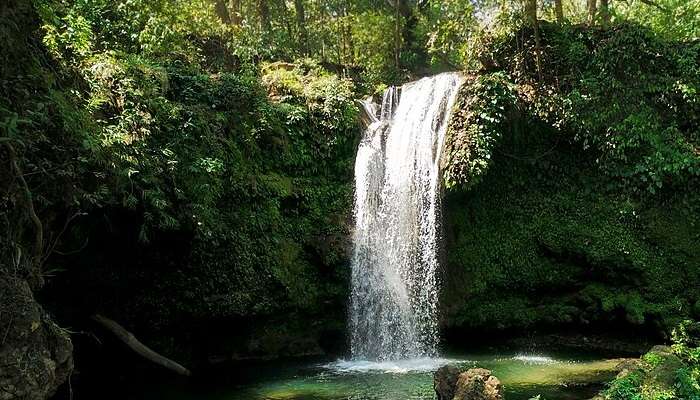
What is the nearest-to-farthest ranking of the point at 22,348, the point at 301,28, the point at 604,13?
the point at 22,348
the point at 604,13
the point at 301,28

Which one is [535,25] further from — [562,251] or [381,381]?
[381,381]

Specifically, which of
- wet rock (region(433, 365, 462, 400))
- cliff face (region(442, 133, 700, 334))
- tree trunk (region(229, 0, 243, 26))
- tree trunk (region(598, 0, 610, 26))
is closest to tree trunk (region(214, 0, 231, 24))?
tree trunk (region(229, 0, 243, 26))

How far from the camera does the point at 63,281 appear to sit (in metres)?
7.95

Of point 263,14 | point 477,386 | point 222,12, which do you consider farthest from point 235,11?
point 477,386

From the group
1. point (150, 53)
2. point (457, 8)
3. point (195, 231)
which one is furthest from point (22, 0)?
point (457, 8)

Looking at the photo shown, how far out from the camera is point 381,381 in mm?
8188

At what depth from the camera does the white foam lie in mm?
9039

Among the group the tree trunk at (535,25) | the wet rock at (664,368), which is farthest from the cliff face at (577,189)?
the wet rock at (664,368)

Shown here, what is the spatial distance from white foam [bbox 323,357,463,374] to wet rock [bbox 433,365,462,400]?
2.98 meters

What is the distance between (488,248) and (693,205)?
3811 mm

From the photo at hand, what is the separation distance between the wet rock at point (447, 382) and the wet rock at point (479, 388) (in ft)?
1.33

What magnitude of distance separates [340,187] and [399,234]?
5.34 feet

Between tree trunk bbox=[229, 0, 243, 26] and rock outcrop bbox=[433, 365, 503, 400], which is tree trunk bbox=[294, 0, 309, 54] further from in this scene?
rock outcrop bbox=[433, 365, 503, 400]

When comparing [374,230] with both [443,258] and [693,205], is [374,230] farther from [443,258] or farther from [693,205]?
[693,205]
